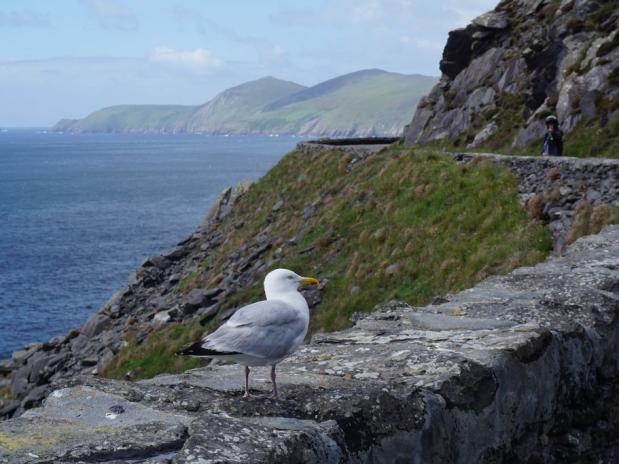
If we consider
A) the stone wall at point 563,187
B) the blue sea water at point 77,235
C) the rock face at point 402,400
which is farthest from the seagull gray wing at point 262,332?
the blue sea water at point 77,235

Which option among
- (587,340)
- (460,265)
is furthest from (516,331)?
(460,265)

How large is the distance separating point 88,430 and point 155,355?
22.9m

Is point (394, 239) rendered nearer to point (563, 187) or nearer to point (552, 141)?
point (563, 187)

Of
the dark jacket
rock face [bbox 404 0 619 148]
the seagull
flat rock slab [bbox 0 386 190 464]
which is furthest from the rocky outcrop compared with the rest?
flat rock slab [bbox 0 386 190 464]

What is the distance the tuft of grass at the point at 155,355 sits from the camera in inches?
996

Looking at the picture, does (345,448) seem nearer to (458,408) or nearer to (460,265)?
(458,408)

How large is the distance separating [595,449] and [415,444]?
2619 mm

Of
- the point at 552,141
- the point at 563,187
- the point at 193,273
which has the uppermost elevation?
the point at 552,141

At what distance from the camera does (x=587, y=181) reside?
65.0ft

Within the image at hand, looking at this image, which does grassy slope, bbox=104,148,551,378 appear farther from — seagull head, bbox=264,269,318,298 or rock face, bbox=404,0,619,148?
seagull head, bbox=264,269,318,298

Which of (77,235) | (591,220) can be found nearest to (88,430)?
(591,220)

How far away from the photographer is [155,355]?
88.1ft

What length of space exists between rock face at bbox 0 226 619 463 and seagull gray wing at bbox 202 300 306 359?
0.32 meters

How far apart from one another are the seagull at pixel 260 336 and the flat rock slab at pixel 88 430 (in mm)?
505
